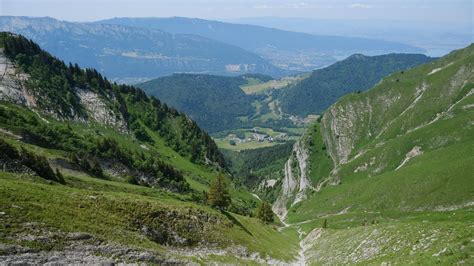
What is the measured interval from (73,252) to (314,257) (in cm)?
3983

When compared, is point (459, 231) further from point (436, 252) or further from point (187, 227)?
point (187, 227)

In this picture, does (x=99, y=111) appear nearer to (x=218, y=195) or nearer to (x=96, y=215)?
(x=218, y=195)

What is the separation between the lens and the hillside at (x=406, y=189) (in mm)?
39719

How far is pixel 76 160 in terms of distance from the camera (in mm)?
86688

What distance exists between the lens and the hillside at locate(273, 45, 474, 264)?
39.7 metres

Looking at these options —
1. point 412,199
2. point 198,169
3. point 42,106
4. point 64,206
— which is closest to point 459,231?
point 64,206

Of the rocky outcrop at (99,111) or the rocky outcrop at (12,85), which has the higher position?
the rocky outcrop at (12,85)

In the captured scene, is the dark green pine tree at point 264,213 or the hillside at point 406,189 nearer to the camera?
the hillside at point 406,189

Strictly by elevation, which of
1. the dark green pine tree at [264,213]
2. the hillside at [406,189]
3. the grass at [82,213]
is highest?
the grass at [82,213]

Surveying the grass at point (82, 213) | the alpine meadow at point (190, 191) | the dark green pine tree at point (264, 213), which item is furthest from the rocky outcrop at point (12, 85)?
the grass at point (82, 213)

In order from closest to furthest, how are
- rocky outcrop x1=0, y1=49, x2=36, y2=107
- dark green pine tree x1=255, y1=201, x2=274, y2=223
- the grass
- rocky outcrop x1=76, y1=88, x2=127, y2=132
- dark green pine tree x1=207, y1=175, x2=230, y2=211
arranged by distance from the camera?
the grass < dark green pine tree x1=207, y1=175, x2=230, y2=211 < dark green pine tree x1=255, y1=201, x2=274, y2=223 < rocky outcrop x1=0, y1=49, x2=36, y2=107 < rocky outcrop x1=76, y1=88, x2=127, y2=132

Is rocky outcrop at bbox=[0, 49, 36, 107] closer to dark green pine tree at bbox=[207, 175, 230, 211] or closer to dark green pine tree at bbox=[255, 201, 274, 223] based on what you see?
dark green pine tree at bbox=[255, 201, 274, 223]

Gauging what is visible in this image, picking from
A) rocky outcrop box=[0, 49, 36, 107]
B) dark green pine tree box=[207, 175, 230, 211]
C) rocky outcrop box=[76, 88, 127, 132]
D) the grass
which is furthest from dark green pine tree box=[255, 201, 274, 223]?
rocky outcrop box=[0, 49, 36, 107]

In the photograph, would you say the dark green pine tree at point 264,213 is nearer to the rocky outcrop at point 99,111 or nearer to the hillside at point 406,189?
the hillside at point 406,189
